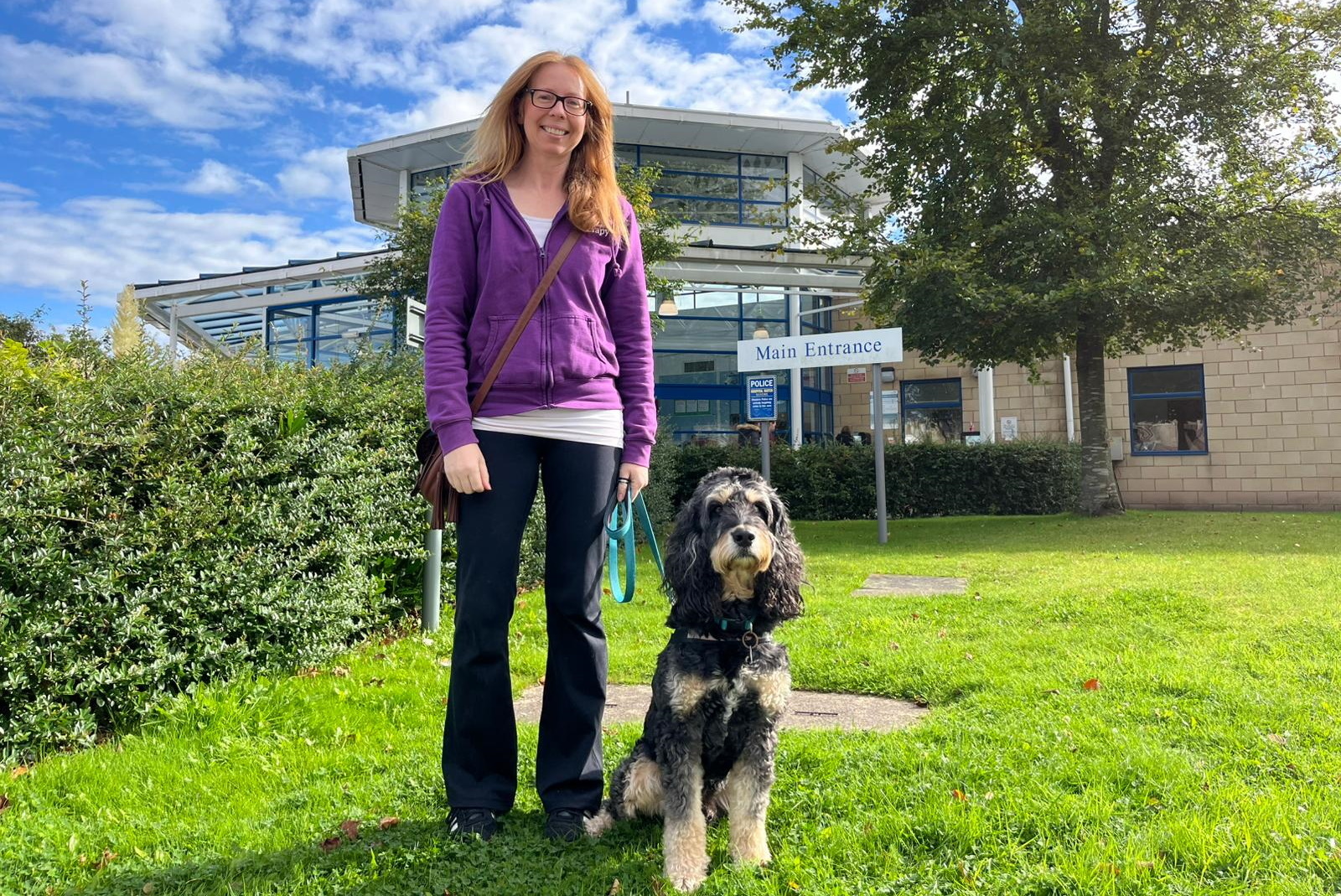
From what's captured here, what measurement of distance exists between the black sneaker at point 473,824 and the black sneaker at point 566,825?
0.60ft

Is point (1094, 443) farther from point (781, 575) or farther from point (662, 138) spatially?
point (662, 138)

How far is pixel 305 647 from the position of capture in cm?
476

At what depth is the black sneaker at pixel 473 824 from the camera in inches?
107

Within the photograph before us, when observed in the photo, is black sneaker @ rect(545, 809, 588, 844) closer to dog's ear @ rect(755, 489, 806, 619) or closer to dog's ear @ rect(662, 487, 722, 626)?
dog's ear @ rect(662, 487, 722, 626)

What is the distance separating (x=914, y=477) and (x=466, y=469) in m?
13.9

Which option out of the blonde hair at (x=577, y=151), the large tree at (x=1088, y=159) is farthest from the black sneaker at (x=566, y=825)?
the large tree at (x=1088, y=159)

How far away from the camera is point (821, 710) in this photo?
13.8 ft

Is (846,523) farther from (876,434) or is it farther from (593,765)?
(593,765)

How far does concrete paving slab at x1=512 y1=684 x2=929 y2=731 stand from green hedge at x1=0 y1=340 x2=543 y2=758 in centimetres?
150

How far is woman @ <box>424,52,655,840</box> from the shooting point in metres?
2.62

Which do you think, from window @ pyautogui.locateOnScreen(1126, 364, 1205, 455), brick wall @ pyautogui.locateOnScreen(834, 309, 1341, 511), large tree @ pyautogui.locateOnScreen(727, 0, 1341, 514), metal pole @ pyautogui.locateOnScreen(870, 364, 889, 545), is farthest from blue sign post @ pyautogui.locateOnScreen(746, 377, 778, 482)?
window @ pyautogui.locateOnScreen(1126, 364, 1205, 455)

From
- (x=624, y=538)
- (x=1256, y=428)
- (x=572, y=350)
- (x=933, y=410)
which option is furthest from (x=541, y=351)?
(x=933, y=410)

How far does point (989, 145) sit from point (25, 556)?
41.4ft

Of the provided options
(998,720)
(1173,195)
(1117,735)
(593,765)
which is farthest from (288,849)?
(1173,195)
